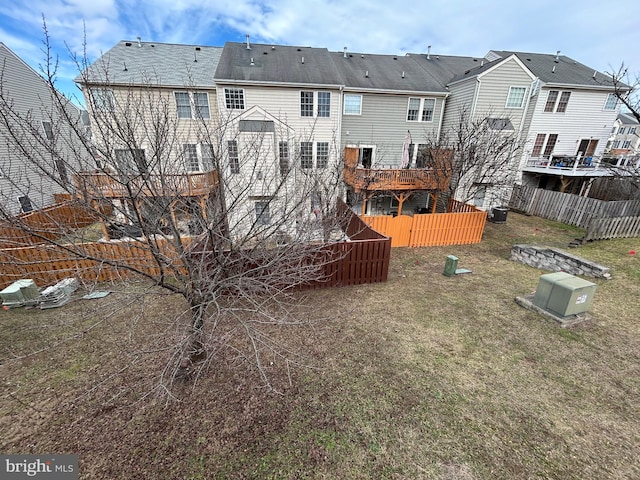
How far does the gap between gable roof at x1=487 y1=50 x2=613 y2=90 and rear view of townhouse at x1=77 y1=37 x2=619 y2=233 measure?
0.39 feet

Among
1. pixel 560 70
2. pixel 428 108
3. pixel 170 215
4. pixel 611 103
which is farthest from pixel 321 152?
pixel 611 103

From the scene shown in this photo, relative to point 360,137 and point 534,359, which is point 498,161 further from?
A: point 534,359

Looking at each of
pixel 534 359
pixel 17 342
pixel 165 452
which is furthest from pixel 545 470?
pixel 17 342

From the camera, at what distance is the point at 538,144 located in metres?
18.0

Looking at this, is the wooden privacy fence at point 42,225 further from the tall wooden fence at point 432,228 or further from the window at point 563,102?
the window at point 563,102

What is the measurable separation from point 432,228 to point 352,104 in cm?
912

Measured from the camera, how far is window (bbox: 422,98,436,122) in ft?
55.7

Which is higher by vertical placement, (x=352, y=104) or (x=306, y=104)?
(x=352, y=104)

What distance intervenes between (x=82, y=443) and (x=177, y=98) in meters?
15.4

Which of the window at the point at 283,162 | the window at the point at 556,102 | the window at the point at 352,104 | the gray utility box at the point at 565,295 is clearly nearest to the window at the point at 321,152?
the window at the point at 352,104

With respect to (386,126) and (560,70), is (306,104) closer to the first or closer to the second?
(386,126)

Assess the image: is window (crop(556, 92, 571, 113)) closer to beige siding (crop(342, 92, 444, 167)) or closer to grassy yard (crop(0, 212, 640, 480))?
beige siding (crop(342, 92, 444, 167))

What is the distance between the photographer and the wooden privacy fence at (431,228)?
39.1ft

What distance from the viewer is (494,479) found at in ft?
12.0
